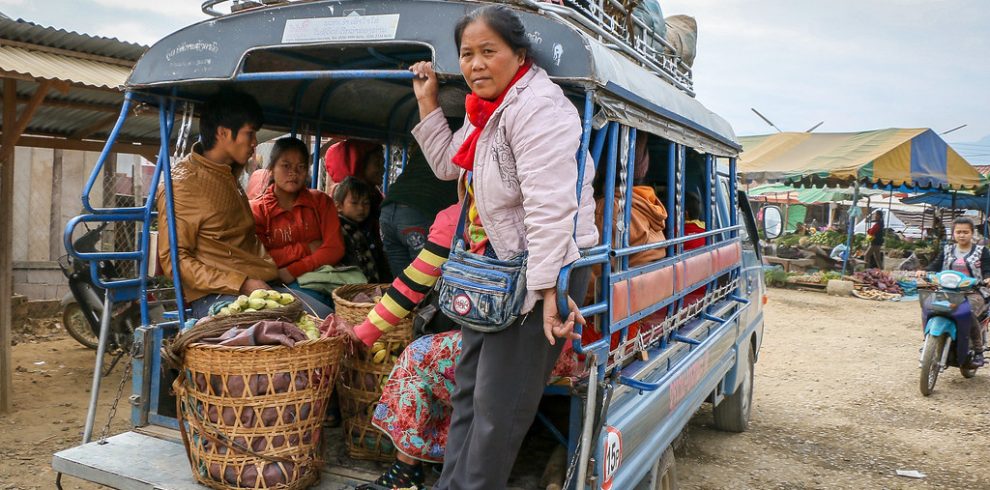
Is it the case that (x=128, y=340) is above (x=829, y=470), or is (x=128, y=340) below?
above

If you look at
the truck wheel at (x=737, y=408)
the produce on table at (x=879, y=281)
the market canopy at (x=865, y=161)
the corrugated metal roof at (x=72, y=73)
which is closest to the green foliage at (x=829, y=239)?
the market canopy at (x=865, y=161)

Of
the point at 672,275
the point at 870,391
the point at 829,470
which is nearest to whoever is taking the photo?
the point at 672,275

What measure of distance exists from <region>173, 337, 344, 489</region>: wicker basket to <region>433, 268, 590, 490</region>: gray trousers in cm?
67

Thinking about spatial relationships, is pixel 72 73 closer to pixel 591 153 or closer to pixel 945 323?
pixel 591 153

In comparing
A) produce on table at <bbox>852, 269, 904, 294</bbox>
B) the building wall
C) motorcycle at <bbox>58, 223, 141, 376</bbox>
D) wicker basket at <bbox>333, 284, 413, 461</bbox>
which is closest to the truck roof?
wicker basket at <bbox>333, 284, 413, 461</bbox>

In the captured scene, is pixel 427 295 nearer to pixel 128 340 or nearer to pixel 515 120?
pixel 515 120

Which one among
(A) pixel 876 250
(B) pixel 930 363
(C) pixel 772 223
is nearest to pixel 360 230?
(B) pixel 930 363

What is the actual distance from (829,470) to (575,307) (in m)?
4.18

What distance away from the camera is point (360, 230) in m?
4.95

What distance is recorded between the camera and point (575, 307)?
7.32 feet

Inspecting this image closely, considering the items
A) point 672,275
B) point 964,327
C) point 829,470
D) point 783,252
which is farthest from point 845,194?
point 672,275

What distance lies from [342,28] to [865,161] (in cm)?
1583

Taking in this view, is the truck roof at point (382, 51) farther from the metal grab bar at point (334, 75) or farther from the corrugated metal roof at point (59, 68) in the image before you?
the corrugated metal roof at point (59, 68)

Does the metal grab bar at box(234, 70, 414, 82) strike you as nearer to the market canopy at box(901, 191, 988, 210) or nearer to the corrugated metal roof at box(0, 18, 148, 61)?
the corrugated metal roof at box(0, 18, 148, 61)
